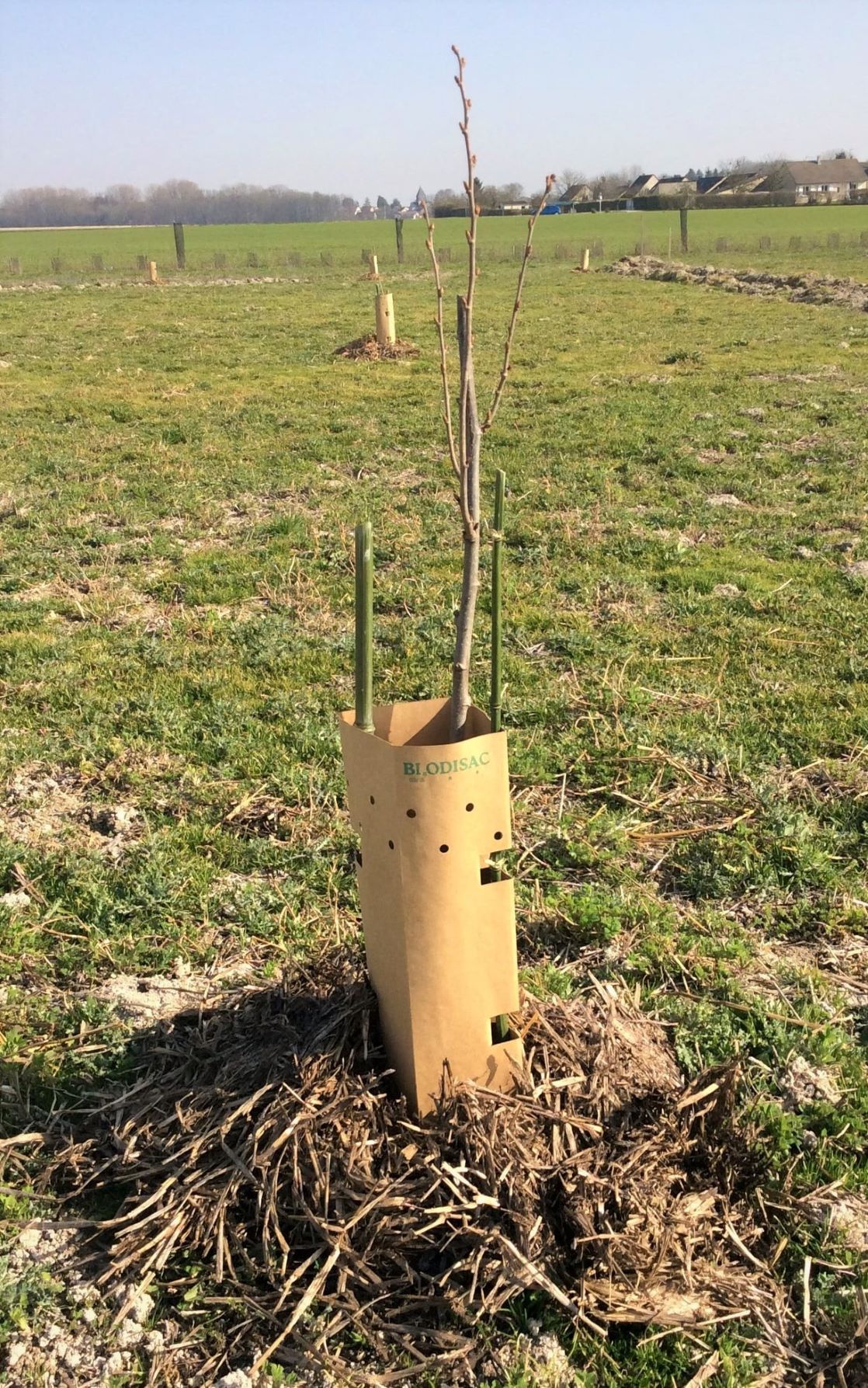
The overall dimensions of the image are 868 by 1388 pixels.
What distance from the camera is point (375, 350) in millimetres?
16047

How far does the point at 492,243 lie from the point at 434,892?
49.6 metres

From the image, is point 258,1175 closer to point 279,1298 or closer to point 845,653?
point 279,1298

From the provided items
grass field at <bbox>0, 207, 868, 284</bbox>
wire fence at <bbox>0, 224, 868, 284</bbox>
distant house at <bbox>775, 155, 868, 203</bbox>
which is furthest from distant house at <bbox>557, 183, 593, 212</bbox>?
wire fence at <bbox>0, 224, 868, 284</bbox>

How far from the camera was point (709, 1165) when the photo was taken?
2.39 m

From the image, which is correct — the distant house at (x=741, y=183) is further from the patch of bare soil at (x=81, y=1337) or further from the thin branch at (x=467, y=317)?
the patch of bare soil at (x=81, y=1337)

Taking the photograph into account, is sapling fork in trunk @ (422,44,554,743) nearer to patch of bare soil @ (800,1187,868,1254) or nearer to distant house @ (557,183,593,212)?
patch of bare soil @ (800,1187,868,1254)

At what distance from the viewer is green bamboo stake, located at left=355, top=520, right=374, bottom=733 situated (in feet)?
6.97

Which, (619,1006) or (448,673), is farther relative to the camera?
(448,673)

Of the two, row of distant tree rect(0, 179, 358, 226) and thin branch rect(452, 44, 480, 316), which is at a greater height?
row of distant tree rect(0, 179, 358, 226)

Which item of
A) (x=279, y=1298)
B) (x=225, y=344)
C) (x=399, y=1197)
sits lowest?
(x=279, y=1298)

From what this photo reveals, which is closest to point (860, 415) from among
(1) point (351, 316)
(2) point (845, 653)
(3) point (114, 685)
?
(2) point (845, 653)

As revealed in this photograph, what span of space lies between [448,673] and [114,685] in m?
1.79

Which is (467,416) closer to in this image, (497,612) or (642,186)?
(497,612)

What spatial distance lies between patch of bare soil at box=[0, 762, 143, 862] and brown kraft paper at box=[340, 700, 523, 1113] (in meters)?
1.90
